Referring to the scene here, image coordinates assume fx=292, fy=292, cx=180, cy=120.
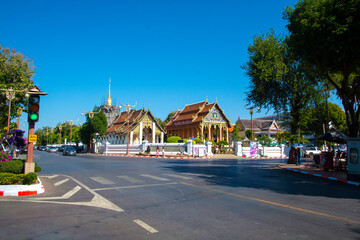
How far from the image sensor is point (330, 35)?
1351cm

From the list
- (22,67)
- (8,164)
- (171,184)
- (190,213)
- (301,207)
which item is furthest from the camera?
(22,67)

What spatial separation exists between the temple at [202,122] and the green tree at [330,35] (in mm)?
35877

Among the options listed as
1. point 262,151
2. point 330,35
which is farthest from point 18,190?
point 262,151

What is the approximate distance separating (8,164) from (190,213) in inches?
289

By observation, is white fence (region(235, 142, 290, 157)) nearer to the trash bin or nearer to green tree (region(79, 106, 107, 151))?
the trash bin

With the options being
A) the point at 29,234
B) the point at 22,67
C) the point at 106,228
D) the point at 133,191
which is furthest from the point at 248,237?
the point at 22,67

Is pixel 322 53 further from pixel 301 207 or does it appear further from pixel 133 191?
pixel 133 191

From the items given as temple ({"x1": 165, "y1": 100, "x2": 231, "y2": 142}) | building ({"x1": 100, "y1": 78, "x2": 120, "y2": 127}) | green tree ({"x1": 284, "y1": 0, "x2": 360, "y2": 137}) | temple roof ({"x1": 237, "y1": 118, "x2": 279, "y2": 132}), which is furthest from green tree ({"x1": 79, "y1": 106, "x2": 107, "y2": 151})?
green tree ({"x1": 284, "y1": 0, "x2": 360, "y2": 137})

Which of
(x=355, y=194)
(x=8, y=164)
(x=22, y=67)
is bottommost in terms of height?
(x=355, y=194)

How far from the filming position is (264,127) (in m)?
71.7

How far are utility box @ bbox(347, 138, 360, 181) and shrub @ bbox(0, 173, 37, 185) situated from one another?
13.0m

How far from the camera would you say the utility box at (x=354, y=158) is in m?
13.0

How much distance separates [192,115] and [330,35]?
42568 mm

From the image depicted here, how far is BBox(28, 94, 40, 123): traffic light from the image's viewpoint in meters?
10.0
